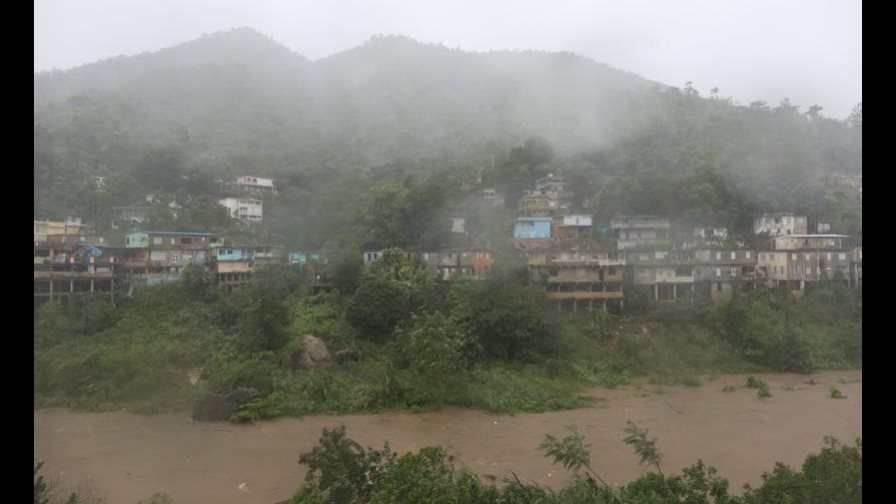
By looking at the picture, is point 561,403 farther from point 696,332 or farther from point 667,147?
point 667,147

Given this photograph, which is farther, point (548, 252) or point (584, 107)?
point (584, 107)

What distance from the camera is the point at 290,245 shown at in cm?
1324

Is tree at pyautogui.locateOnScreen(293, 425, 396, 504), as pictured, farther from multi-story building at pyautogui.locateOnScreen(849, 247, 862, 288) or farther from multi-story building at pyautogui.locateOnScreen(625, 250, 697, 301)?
multi-story building at pyautogui.locateOnScreen(625, 250, 697, 301)

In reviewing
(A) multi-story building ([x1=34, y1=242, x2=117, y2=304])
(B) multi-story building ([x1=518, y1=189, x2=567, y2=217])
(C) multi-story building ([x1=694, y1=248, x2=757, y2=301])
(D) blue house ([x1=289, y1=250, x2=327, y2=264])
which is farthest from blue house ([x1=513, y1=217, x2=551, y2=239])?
(A) multi-story building ([x1=34, y1=242, x2=117, y2=304])

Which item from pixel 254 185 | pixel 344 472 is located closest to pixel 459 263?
pixel 344 472

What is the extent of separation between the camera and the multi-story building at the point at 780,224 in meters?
13.2

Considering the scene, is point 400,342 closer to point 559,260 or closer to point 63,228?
point 559,260

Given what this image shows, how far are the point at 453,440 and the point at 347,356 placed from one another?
319 centimetres

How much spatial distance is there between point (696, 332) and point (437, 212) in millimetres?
6401

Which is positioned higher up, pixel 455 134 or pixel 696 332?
pixel 455 134

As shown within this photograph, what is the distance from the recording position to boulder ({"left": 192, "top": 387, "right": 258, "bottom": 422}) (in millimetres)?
7211

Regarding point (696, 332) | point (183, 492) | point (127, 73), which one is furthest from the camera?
point (127, 73)
